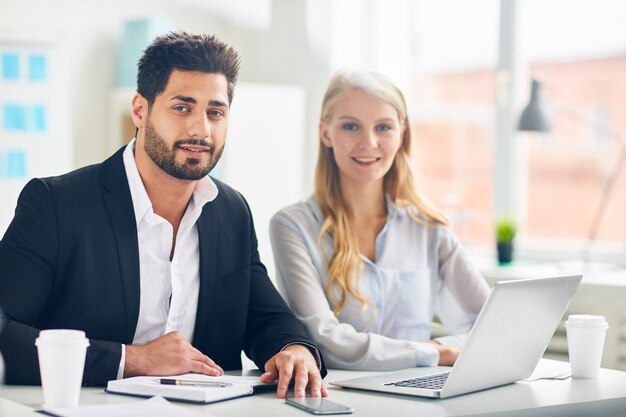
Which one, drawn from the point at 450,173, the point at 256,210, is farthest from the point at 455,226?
the point at 256,210

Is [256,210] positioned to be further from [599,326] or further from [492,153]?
[599,326]

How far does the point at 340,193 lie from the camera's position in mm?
2520

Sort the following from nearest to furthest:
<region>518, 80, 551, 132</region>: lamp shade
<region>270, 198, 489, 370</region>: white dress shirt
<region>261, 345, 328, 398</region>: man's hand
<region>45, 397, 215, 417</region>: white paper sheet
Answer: <region>45, 397, 215, 417</region>: white paper sheet
<region>261, 345, 328, 398</region>: man's hand
<region>270, 198, 489, 370</region>: white dress shirt
<region>518, 80, 551, 132</region>: lamp shade

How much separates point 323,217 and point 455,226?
223cm

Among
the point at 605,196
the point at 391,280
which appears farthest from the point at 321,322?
the point at 605,196

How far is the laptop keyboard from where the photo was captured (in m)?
1.81

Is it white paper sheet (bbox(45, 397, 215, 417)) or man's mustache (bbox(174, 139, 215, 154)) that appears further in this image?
man's mustache (bbox(174, 139, 215, 154))

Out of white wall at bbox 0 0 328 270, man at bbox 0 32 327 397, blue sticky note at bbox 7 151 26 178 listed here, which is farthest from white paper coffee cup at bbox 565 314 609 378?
A: blue sticky note at bbox 7 151 26 178

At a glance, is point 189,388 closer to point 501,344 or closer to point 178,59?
point 501,344

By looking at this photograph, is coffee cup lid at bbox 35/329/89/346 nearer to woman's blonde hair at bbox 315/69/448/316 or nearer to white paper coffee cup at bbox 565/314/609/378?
woman's blonde hair at bbox 315/69/448/316

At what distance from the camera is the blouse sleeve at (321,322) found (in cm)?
215

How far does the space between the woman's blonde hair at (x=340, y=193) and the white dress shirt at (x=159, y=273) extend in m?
0.41

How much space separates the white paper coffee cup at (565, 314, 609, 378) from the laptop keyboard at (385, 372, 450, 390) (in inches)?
11.9

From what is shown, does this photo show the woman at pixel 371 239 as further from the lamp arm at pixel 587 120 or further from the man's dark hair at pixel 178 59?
the lamp arm at pixel 587 120
